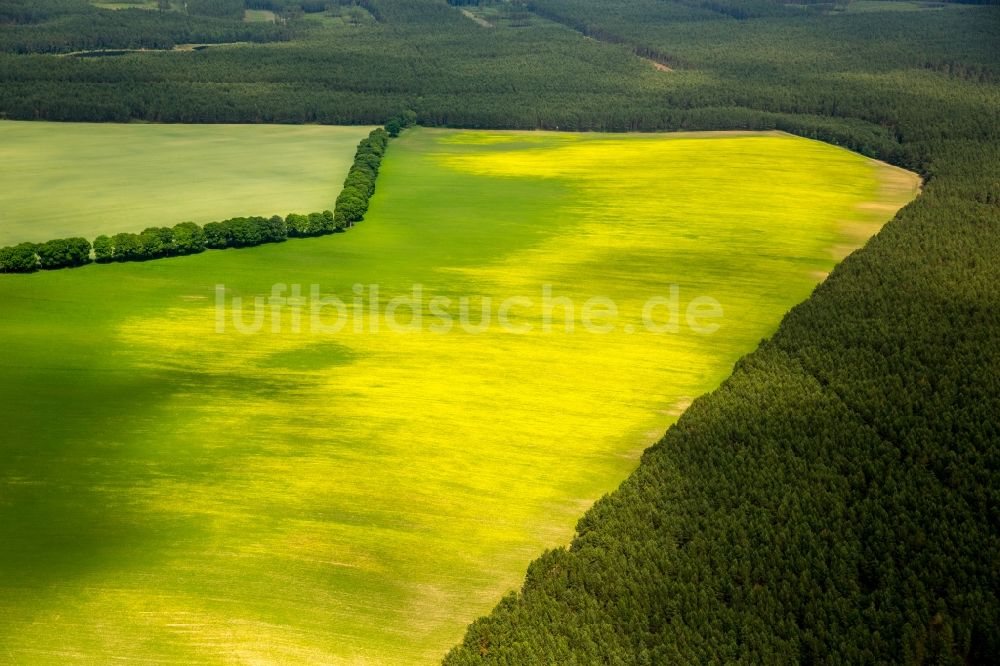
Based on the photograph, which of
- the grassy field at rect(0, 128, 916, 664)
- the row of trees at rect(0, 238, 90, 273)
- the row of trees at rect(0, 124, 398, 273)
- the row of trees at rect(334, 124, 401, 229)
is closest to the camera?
the grassy field at rect(0, 128, 916, 664)

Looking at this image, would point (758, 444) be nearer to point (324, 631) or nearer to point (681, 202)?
→ point (324, 631)

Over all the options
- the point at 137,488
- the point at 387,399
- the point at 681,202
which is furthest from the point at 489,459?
the point at 681,202

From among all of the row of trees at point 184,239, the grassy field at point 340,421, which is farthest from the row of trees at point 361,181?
the grassy field at point 340,421

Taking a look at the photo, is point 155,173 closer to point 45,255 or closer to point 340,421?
point 45,255

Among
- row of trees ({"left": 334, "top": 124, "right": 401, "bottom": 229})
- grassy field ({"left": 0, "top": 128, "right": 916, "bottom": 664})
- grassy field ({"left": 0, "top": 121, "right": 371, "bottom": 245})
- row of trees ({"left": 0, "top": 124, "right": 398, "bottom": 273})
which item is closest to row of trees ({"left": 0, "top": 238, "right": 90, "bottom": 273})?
row of trees ({"left": 0, "top": 124, "right": 398, "bottom": 273})

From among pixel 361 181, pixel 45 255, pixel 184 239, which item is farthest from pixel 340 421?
pixel 361 181

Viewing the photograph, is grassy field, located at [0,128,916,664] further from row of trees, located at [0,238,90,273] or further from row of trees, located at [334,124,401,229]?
row of trees, located at [0,238,90,273]
